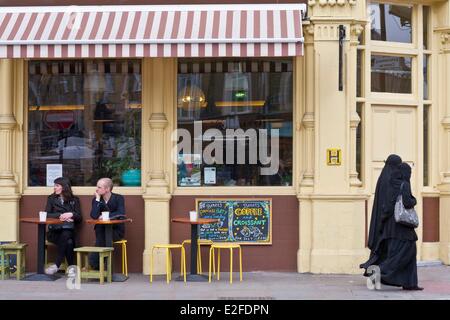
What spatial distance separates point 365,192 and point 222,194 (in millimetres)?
2186

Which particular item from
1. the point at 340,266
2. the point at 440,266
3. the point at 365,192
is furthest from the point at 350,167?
the point at 440,266

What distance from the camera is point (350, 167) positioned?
12250mm

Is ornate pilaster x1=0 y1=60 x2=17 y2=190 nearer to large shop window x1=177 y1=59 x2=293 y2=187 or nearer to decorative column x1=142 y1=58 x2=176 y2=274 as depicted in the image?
decorative column x1=142 y1=58 x2=176 y2=274

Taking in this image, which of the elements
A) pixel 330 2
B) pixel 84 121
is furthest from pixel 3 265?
pixel 330 2

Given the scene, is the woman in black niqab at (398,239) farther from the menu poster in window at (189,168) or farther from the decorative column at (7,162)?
the decorative column at (7,162)

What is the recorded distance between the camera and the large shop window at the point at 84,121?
1252 centimetres

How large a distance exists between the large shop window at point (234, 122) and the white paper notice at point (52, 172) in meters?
1.82

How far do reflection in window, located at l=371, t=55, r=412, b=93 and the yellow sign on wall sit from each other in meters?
1.48

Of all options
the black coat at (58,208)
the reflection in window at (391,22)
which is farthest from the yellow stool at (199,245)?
the reflection in window at (391,22)

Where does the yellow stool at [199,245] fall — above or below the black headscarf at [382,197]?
below
